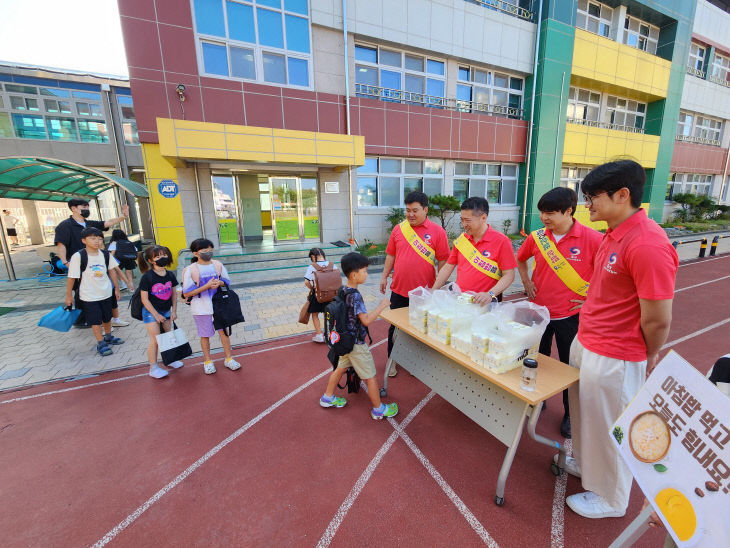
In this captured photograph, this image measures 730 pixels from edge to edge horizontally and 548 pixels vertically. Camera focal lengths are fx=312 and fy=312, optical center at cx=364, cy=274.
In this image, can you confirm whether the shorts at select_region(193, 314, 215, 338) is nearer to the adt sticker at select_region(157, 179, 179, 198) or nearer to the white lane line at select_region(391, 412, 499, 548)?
the white lane line at select_region(391, 412, 499, 548)

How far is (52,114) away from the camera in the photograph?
15.0m

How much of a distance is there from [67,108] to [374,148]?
51.4 ft

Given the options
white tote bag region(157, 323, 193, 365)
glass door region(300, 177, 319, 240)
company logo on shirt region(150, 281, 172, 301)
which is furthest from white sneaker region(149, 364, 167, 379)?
glass door region(300, 177, 319, 240)

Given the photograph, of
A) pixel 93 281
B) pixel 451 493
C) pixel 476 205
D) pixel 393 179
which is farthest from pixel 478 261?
pixel 393 179

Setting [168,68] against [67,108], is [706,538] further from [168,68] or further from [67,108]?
[67,108]

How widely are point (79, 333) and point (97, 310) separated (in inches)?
63.4

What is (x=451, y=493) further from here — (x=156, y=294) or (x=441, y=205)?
(x=441, y=205)

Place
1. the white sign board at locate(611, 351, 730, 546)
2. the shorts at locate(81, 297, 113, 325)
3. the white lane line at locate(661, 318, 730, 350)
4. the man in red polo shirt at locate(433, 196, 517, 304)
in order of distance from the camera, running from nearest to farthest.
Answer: the white sign board at locate(611, 351, 730, 546) < the man in red polo shirt at locate(433, 196, 517, 304) < the shorts at locate(81, 297, 113, 325) < the white lane line at locate(661, 318, 730, 350)

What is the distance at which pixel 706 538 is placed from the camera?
107 cm

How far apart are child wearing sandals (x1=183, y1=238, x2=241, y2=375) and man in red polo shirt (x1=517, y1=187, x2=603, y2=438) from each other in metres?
3.56

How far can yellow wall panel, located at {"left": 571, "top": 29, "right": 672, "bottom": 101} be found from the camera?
1364 centimetres

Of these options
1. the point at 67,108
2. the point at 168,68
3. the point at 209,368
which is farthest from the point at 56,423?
the point at 67,108

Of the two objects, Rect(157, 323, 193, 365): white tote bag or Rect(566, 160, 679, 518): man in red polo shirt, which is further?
Rect(157, 323, 193, 365): white tote bag

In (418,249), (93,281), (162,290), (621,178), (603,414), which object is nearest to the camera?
(621,178)
